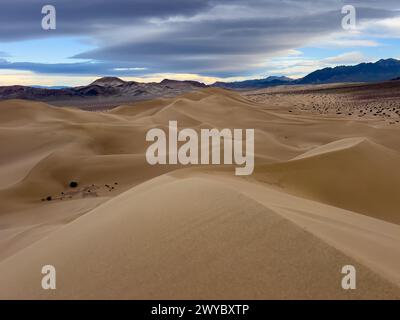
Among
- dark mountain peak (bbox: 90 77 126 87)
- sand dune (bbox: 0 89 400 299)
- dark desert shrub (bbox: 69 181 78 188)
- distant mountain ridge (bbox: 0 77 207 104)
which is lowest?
dark desert shrub (bbox: 69 181 78 188)

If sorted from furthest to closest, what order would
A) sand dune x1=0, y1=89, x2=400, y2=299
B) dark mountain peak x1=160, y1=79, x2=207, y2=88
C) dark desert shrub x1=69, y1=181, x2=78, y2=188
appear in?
dark mountain peak x1=160, y1=79, x2=207, y2=88 → dark desert shrub x1=69, y1=181, x2=78, y2=188 → sand dune x1=0, y1=89, x2=400, y2=299

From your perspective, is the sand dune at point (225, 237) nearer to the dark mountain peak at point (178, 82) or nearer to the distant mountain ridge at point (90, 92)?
the distant mountain ridge at point (90, 92)

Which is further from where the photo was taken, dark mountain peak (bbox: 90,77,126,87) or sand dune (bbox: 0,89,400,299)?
dark mountain peak (bbox: 90,77,126,87)

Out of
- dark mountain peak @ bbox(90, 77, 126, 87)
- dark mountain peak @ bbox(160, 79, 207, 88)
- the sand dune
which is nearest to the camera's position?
the sand dune

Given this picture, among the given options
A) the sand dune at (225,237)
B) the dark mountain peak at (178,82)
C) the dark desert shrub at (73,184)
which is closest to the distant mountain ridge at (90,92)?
the dark mountain peak at (178,82)

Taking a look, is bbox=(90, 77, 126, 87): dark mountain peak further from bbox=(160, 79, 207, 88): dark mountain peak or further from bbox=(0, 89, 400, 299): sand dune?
bbox=(0, 89, 400, 299): sand dune

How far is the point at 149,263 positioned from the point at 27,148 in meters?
11.2

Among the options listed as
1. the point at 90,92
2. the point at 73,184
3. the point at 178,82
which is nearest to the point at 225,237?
the point at 73,184

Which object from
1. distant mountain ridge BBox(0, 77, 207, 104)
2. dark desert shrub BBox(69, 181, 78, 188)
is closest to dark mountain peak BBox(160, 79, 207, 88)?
distant mountain ridge BBox(0, 77, 207, 104)

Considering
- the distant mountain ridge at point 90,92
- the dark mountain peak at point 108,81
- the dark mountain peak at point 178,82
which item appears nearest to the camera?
the distant mountain ridge at point 90,92

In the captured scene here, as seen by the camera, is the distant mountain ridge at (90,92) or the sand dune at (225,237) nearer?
the sand dune at (225,237)

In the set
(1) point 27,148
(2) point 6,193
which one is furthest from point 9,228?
(1) point 27,148
